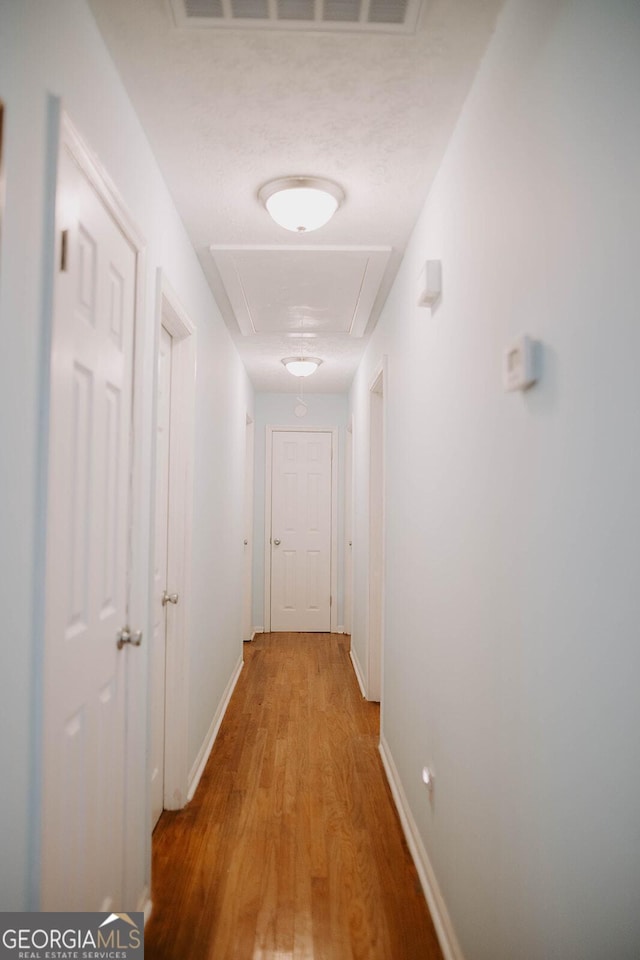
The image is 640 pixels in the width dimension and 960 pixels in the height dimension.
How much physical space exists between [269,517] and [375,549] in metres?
2.30

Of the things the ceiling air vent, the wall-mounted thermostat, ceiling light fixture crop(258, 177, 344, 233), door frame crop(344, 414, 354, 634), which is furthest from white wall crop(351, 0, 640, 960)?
door frame crop(344, 414, 354, 634)

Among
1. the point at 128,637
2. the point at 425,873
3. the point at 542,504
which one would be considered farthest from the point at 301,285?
the point at 425,873

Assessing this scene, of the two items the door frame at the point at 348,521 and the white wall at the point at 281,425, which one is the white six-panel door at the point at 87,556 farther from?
the white wall at the point at 281,425

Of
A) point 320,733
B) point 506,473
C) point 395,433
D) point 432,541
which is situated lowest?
point 320,733

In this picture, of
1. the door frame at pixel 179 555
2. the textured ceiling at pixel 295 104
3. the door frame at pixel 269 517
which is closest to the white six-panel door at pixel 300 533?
the door frame at pixel 269 517

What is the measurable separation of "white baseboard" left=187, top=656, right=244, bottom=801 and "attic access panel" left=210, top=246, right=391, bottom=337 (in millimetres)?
2400

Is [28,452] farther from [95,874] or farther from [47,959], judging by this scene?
[95,874]

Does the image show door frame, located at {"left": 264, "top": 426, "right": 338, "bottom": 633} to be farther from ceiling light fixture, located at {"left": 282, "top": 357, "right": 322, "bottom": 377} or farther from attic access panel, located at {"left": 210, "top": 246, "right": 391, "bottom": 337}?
attic access panel, located at {"left": 210, "top": 246, "right": 391, "bottom": 337}

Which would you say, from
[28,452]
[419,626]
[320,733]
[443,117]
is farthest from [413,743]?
[443,117]

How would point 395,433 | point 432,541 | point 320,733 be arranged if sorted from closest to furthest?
point 432,541 → point 395,433 → point 320,733

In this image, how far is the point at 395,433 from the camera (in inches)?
114

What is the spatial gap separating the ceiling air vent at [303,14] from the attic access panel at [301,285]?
1.20 meters

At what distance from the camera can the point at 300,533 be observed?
6039mm

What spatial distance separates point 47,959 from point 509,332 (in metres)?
1.59
